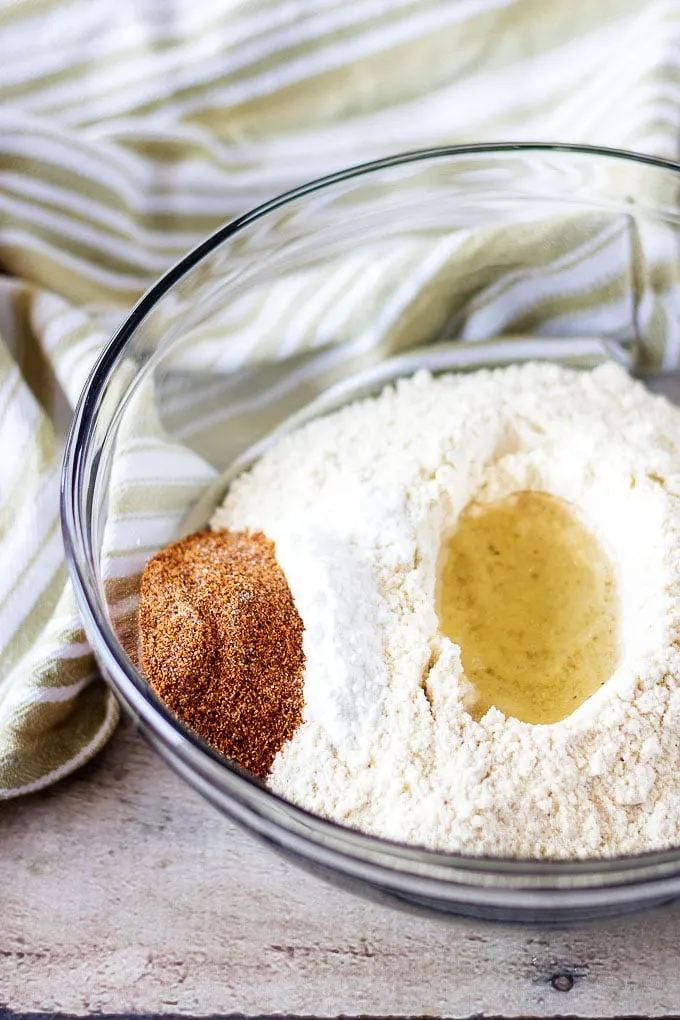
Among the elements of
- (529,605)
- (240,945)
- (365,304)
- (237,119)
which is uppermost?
(237,119)

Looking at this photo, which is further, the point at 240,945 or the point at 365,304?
the point at 365,304

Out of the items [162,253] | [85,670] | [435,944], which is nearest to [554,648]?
[435,944]

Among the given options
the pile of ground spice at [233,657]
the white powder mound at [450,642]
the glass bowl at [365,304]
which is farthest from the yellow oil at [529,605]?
the glass bowl at [365,304]

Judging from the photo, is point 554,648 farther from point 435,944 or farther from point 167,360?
point 167,360

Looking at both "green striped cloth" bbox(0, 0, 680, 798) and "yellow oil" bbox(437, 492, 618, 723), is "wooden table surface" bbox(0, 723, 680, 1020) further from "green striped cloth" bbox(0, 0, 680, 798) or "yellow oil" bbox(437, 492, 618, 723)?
"green striped cloth" bbox(0, 0, 680, 798)

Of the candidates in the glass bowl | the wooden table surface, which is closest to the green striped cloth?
the glass bowl

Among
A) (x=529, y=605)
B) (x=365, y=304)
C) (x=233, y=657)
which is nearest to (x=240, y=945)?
(x=233, y=657)

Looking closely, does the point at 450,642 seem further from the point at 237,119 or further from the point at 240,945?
the point at 237,119

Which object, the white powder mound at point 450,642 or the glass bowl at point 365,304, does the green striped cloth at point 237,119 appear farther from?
the white powder mound at point 450,642
